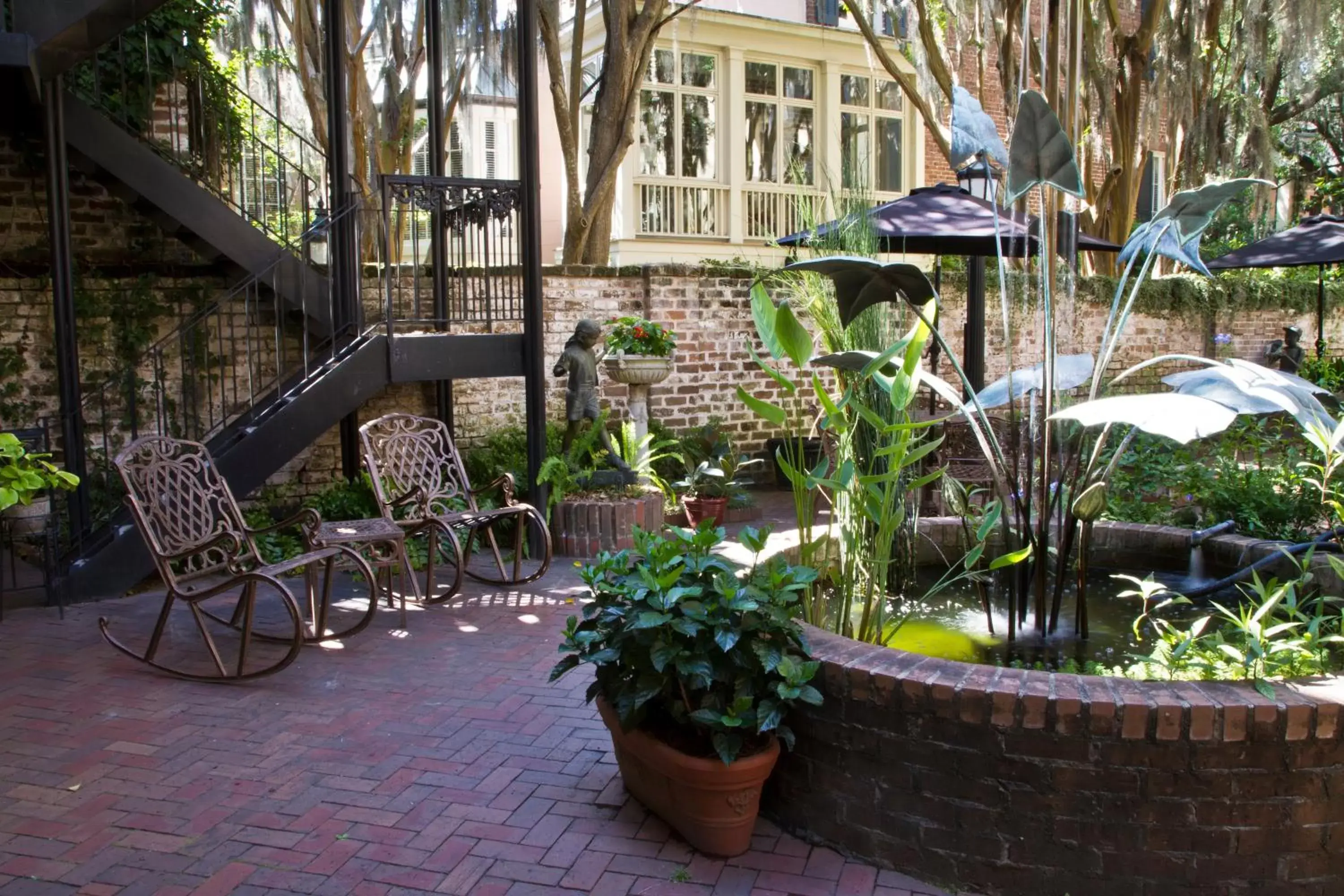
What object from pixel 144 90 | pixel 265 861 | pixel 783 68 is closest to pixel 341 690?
pixel 265 861

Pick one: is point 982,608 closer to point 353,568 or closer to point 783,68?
point 353,568

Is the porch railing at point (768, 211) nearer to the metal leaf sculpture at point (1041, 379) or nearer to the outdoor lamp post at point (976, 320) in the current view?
the outdoor lamp post at point (976, 320)

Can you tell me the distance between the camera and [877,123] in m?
15.9

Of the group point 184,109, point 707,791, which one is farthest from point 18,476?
point 184,109

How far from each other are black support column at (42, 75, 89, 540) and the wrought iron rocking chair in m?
1.64

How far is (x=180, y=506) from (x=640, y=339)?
375 cm

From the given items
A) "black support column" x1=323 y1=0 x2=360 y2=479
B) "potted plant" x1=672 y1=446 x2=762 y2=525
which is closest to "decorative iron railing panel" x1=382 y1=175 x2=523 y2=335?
"black support column" x1=323 y1=0 x2=360 y2=479

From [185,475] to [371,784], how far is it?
8.26ft

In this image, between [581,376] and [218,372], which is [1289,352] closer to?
[581,376]

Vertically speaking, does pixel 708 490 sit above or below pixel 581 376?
below

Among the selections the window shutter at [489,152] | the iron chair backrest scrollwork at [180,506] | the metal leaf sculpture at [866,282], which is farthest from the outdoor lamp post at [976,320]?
the window shutter at [489,152]

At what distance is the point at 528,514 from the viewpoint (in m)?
7.23

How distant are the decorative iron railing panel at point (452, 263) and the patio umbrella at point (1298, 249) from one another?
25.8ft

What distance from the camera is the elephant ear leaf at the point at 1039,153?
3.56 m
